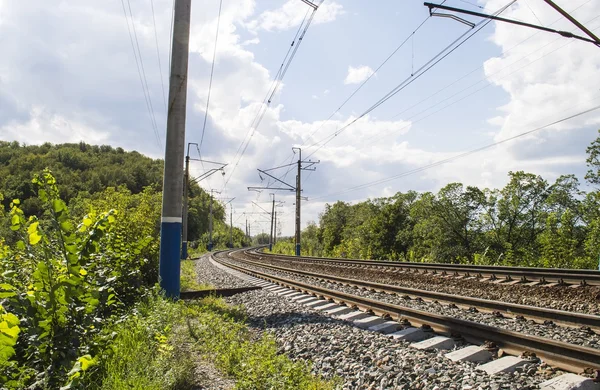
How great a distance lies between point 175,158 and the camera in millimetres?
9211

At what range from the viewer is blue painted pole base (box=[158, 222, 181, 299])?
30.0 ft

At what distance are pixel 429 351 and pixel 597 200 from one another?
21072mm

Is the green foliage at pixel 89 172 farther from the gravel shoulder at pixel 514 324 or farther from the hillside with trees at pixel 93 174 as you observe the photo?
the gravel shoulder at pixel 514 324

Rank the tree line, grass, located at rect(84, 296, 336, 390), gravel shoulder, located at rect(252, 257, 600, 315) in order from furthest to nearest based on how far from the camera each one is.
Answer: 1. the tree line
2. gravel shoulder, located at rect(252, 257, 600, 315)
3. grass, located at rect(84, 296, 336, 390)

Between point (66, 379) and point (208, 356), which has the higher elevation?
point (66, 379)

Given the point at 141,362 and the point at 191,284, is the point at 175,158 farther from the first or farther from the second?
the point at 191,284

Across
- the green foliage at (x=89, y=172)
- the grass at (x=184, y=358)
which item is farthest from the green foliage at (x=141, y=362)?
the green foliage at (x=89, y=172)

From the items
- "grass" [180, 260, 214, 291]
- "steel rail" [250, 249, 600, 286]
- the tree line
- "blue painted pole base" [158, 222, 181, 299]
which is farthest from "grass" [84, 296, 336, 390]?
the tree line

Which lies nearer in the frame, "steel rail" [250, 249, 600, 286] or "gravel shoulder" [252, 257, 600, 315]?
"gravel shoulder" [252, 257, 600, 315]

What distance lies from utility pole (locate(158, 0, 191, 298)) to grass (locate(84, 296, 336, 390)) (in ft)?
6.73

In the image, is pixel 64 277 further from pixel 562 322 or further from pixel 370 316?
pixel 562 322

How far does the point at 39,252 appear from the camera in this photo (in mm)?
4246

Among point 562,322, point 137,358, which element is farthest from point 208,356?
point 562,322

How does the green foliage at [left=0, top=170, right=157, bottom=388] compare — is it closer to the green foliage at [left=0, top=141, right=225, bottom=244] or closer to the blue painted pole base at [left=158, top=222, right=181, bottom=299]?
the blue painted pole base at [left=158, top=222, right=181, bottom=299]
